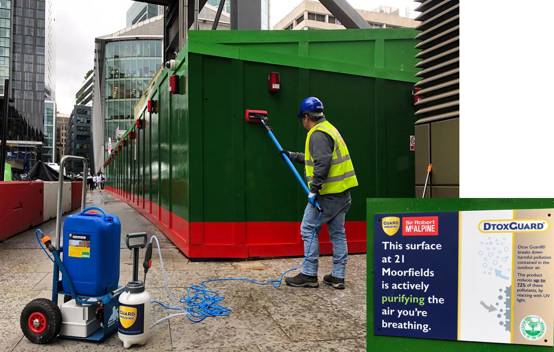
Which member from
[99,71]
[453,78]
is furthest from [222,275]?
[99,71]

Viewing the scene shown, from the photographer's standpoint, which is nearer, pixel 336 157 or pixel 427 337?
pixel 427 337

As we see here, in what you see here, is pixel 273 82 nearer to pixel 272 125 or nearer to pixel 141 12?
pixel 272 125

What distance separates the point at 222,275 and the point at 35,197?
703 centimetres

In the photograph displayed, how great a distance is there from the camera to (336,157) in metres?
4.61

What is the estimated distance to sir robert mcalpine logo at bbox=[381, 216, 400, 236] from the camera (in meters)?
2.37

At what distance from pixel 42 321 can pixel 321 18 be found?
10688 cm

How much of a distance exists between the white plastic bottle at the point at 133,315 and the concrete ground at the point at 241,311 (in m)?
0.13

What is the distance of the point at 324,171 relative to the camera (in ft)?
14.7

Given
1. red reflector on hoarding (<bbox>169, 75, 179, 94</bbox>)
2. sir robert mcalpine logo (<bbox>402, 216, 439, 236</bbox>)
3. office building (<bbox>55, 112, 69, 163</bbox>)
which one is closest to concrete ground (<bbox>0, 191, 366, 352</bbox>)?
sir robert mcalpine logo (<bbox>402, 216, 439, 236</bbox>)

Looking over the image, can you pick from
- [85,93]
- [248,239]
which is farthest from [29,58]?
[248,239]

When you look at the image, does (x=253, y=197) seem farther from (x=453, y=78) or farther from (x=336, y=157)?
(x=453, y=78)

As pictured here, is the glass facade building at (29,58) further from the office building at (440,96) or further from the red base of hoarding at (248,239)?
the office building at (440,96)

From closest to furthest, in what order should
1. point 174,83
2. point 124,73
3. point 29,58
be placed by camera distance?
point 174,83
point 124,73
point 29,58

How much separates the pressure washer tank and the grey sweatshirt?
2067 millimetres
